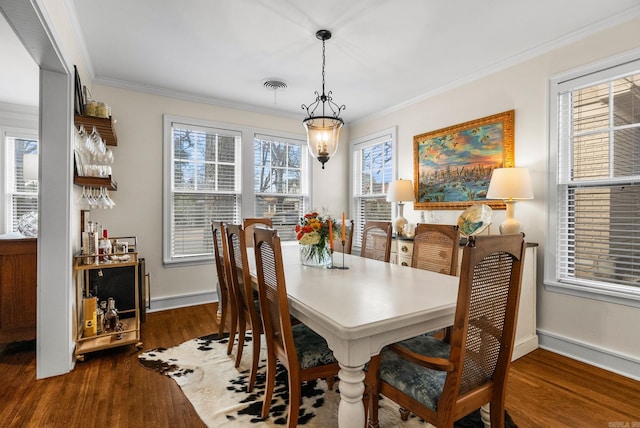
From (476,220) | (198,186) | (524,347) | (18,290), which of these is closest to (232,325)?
(18,290)

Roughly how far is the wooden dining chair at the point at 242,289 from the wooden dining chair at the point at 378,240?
46.4 inches

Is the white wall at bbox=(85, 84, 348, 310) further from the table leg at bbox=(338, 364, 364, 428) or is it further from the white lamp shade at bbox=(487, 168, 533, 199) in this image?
the white lamp shade at bbox=(487, 168, 533, 199)

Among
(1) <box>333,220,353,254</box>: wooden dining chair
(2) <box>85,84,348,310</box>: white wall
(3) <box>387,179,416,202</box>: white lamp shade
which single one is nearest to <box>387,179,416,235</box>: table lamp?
(3) <box>387,179,416,202</box>: white lamp shade

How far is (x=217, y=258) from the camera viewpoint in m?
2.71

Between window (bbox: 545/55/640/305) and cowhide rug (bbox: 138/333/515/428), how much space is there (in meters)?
1.64

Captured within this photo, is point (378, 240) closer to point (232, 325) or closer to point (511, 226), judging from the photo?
point (511, 226)

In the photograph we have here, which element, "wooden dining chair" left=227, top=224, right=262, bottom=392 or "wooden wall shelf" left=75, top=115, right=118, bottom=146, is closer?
"wooden dining chair" left=227, top=224, right=262, bottom=392

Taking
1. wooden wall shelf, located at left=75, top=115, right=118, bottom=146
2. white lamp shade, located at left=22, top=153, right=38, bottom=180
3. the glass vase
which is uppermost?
wooden wall shelf, located at left=75, top=115, right=118, bottom=146

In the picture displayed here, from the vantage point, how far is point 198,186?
4148 millimetres

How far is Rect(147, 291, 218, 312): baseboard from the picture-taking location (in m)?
3.82

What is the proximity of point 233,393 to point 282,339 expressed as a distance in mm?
834

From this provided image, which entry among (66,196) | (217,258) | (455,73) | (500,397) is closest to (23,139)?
(66,196)

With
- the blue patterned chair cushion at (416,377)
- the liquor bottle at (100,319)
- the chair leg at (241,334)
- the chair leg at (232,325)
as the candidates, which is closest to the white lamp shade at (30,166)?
the liquor bottle at (100,319)

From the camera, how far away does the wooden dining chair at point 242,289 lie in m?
1.95
